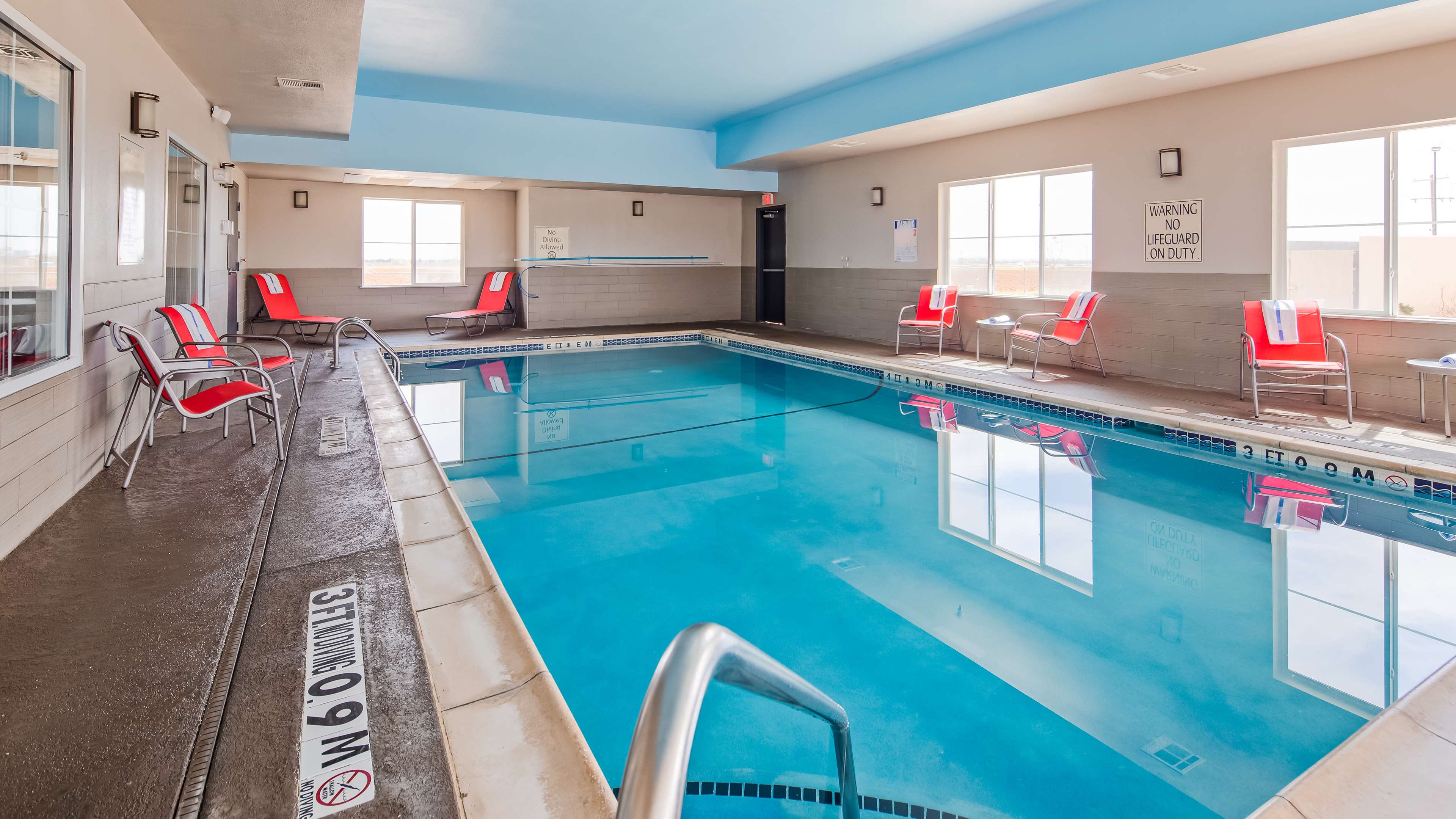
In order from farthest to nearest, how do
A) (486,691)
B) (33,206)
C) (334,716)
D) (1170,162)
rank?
(1170,162), (33,206), (486,691), (334,716)

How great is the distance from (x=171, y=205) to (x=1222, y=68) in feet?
23.0

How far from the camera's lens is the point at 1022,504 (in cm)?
397

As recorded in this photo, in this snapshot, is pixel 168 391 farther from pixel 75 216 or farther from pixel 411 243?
pixel 411 243

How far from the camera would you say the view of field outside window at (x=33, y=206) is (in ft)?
8.52

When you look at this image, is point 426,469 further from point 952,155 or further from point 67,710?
point 952,155

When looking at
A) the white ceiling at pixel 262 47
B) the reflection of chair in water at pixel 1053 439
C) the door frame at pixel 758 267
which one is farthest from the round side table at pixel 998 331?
the white ceiling at pixel 262 47

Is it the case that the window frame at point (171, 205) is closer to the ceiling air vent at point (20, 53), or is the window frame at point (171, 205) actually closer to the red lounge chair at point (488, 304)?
the ceiling air vent at point (20, 53)

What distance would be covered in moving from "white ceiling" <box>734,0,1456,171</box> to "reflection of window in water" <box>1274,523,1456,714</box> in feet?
9.46

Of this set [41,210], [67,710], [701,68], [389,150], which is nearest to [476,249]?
[389,150]

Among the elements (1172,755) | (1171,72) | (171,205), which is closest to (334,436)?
(171,205)

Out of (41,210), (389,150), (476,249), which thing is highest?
(389,150)

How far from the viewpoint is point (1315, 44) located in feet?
15.5

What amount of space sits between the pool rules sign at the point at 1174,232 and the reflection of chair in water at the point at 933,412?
2072 mm

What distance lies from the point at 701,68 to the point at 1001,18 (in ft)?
8.81
